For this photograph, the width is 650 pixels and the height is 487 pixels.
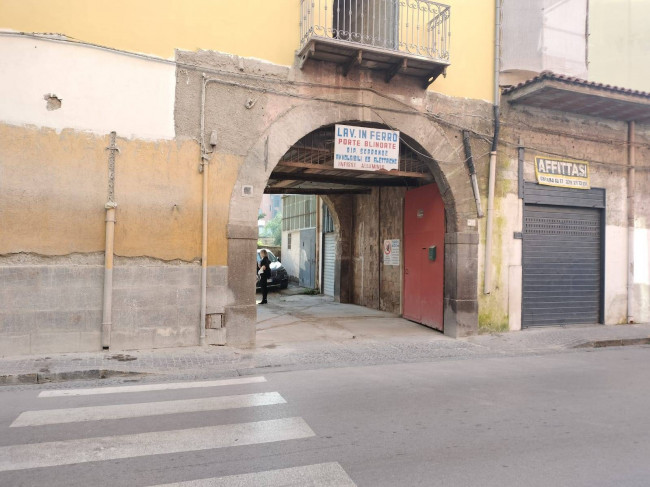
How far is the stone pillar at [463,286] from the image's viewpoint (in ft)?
31.0

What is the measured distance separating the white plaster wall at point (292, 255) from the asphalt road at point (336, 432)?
1486 centimetres

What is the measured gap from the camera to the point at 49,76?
6.99 metres

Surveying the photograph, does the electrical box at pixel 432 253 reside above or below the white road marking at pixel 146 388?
above

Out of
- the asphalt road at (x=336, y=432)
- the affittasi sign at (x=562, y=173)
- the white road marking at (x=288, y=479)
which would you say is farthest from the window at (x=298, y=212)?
the white road marking at (x=288, y=479)

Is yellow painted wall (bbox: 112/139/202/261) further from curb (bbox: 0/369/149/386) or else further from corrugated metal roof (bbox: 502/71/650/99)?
corrugated metal roof (bbox: 502/71/650/99)

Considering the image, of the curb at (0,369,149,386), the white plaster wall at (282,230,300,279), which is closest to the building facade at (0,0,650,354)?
the curb at (0,369,149,386)

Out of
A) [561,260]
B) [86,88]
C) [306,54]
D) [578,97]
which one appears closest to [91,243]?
[86,88]

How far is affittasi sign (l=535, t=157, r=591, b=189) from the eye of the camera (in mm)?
10258

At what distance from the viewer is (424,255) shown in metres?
10.9

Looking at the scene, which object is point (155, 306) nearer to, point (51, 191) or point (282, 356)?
point (282, 356)

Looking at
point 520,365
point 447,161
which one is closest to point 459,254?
point 447,161

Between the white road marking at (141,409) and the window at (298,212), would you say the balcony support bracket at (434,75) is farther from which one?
the window at (298,212)

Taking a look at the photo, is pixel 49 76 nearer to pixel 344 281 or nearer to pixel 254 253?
pixel 254 253

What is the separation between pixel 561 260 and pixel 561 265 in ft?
0.37
